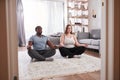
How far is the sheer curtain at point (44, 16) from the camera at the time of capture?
7.28m

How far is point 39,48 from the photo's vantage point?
12.5 ft

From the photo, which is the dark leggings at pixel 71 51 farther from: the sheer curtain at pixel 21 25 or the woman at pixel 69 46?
the sheer curtain at pixel 21 25

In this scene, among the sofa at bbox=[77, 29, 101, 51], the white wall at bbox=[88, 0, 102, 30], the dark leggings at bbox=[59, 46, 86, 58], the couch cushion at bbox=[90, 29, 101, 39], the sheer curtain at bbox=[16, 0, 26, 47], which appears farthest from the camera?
the sheer curtain at bbox=[16, 0, 26, 47]

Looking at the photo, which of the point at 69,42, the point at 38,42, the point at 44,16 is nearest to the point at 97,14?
the point at 44,16

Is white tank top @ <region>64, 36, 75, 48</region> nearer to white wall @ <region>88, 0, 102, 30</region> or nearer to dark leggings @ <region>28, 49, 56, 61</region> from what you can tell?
dark leggings @ <region>28, 49, 56, 61</region>

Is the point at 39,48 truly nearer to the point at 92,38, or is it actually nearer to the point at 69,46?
the point at 69,46

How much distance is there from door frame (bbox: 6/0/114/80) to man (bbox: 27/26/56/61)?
2.05 m

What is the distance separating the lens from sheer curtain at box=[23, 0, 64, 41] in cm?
728

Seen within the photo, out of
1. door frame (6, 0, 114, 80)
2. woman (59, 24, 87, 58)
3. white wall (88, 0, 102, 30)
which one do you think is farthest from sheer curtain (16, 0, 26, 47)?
door frame (6, 0, 114, 80)
